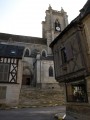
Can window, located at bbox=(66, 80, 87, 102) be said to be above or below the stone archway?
below

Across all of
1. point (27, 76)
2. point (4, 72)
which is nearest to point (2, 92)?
point (4, 72)

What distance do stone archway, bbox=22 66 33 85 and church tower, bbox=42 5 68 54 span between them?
278 inches

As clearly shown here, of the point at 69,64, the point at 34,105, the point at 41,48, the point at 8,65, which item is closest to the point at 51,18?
the point at 41,48

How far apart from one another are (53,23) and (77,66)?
2780cm

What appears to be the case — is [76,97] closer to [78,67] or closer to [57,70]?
[78,67]

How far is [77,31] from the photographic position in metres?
7.54

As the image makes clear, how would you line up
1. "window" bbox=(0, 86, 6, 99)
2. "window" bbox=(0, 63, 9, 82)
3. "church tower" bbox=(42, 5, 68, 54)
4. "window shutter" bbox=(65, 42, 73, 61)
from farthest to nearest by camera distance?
"church tower" bbox=(42, 5, 68, 54)
"window" bbox=(0, 63, 9, 82)
"window" bbox=(0, 86, 6, 99)
"window shutter" bbox=(65, 42, 73, 61)

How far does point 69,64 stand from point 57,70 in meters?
1.87

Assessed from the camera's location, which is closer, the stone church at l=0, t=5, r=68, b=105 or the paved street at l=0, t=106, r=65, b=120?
the paved street at l=0, t=106, r=65, b=120

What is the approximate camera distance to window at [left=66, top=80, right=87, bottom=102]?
7188 mm

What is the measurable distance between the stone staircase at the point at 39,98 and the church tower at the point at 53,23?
14.7 m

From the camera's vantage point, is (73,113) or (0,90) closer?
(73,113)

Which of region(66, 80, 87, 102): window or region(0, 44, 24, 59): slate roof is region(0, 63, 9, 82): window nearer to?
region(0, 44, 24, 59): slate roof

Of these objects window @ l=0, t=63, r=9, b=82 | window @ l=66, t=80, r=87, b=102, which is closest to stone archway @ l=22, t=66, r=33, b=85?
window @ l=0, t=63, r=9, b=82
